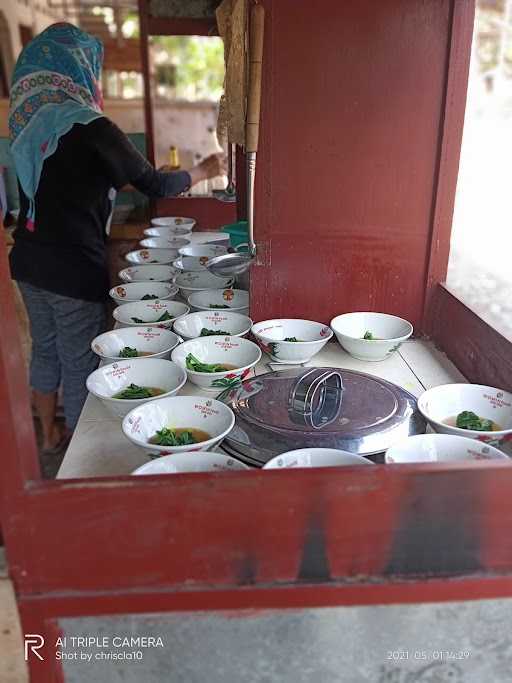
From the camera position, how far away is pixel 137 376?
1415mm

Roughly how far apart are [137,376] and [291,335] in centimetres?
47

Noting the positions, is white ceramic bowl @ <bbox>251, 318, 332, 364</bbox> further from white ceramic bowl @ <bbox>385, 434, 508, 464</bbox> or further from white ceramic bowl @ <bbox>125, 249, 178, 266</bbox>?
white ceramic bowl @ <bbox>125, 249, 178, 266</bbox>

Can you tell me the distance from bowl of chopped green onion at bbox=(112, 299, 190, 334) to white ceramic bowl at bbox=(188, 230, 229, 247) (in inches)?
29.3

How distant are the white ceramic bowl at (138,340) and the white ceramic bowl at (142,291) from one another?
14.9 inches

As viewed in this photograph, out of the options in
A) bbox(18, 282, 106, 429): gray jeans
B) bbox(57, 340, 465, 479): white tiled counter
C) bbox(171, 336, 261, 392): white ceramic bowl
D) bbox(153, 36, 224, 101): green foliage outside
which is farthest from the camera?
bbox(153, 36, 224, 101): green foliage outside

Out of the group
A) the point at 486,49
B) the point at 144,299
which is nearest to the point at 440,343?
the point at 144,299

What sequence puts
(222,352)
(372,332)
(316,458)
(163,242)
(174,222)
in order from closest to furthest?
(316,458) < (222,352) < (372,332) < (163,242) < (174,222)

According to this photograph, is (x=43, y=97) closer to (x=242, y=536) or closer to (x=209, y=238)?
(x=209, y=238)

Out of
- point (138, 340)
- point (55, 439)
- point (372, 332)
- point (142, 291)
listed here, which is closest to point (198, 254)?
point (142, 291)

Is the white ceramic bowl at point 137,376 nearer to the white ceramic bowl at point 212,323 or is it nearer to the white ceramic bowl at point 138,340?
the white ceramic bowl at point 138,340

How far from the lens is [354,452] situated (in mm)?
1083

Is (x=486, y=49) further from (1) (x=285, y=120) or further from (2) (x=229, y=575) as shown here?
(2) (x=229, y=575)

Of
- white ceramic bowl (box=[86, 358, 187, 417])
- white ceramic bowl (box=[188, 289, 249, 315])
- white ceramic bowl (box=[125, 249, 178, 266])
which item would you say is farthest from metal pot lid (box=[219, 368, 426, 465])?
white ceramic bowl (box=[125, 249, 178, 266])

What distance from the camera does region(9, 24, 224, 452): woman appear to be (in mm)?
2127
